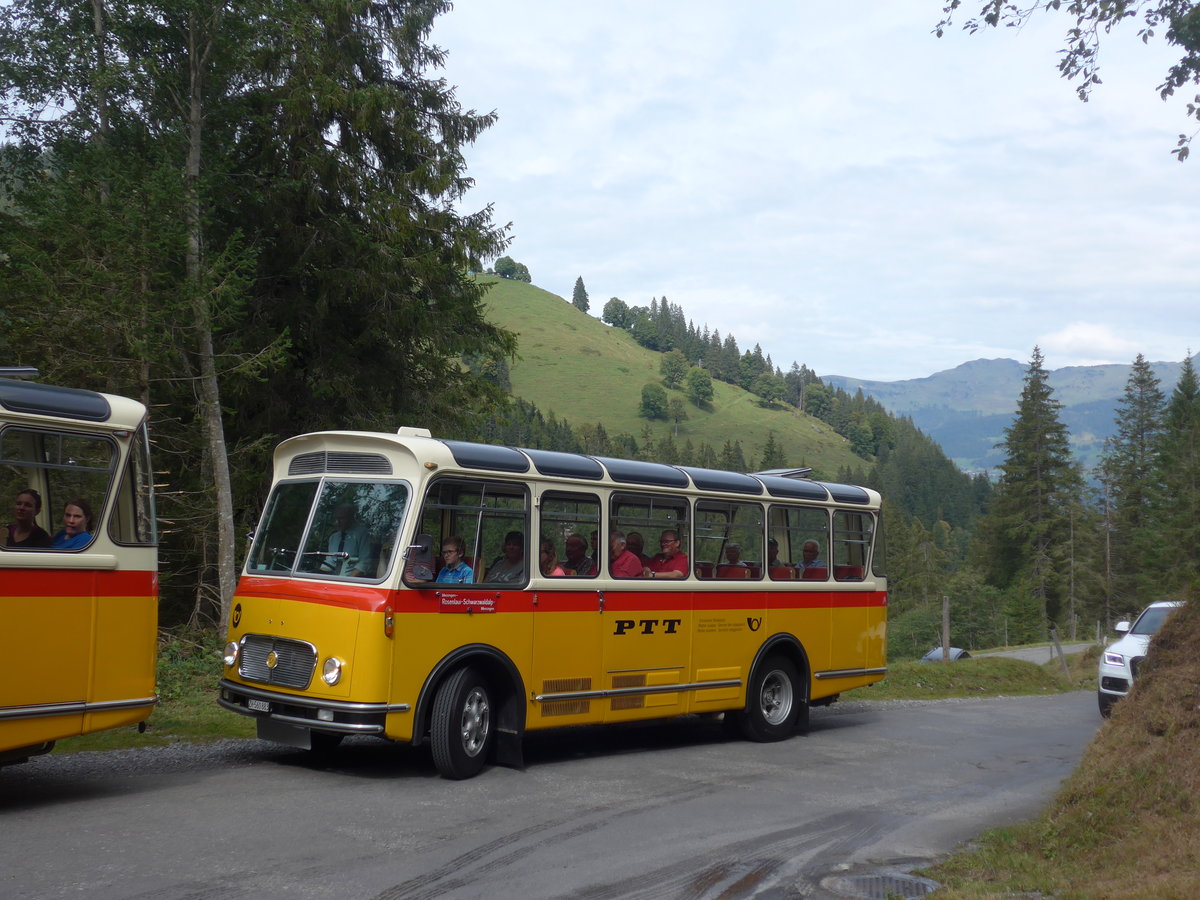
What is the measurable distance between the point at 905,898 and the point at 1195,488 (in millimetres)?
72071

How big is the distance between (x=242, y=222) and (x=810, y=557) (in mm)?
12298

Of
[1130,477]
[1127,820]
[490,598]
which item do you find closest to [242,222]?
[490,598]

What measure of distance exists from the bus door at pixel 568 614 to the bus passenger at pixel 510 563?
0.19 metres

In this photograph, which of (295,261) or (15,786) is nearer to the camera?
(15,786)

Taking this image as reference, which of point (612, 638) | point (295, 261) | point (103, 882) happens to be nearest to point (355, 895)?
point (103, 882)

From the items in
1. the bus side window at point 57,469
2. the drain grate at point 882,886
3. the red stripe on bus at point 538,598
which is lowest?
the drain grate at point 882,886

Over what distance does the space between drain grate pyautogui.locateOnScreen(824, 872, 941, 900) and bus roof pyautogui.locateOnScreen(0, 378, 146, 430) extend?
6.09 meters

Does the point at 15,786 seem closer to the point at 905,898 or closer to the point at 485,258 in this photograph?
the point at 905,898

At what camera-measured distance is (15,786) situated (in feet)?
28.9

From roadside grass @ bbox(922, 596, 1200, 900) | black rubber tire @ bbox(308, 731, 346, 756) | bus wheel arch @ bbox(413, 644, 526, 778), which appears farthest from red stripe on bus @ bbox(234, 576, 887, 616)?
roadside grass @ bbox(922, 596, 1200, 900)

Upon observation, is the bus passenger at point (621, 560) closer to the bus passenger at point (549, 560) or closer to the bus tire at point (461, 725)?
the bus passenger at point (549, 560)

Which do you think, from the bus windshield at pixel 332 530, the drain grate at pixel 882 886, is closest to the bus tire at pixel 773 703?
the bus windshield at pixel 332 530

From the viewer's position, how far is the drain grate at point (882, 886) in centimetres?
680

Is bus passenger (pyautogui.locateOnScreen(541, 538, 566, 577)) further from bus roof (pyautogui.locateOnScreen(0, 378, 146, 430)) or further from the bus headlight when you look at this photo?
bus roof (pyautogui.locateOnScreen(0, 378, 146, 430))
